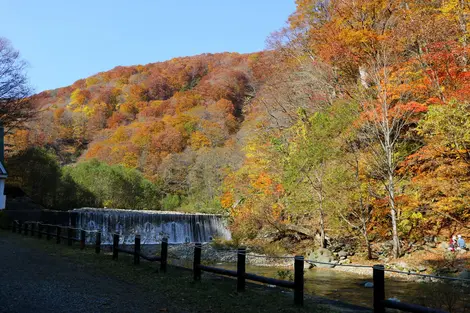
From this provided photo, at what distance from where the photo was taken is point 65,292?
6902 mm

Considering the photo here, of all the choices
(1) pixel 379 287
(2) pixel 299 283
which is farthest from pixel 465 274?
(1) pixel 379 287

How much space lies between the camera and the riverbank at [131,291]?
6098 millimetres

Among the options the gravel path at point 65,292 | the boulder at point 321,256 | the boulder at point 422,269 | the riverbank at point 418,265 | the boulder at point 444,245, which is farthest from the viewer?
the boulder at point 321,256

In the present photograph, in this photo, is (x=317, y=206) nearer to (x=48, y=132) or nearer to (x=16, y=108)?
(x=16, y=108)

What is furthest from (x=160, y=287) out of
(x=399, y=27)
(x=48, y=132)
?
(x=48, y=132)

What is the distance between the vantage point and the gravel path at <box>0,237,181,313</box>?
591 cm

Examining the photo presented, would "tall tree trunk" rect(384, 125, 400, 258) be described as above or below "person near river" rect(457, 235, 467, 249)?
above

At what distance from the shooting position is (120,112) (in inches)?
2928

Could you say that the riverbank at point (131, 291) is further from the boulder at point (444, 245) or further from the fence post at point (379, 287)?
the boulder at point (444, 245)

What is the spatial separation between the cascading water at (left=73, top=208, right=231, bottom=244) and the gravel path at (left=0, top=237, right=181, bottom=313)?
14858 millimetres

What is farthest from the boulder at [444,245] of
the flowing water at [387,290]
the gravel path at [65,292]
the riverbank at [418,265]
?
the gravel path at [65,292]

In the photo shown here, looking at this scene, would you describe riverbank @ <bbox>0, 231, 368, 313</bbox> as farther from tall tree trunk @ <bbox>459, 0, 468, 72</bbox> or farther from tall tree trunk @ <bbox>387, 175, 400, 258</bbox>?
tall tree trunk @ <bbox>459, 0, 468, 72</bbox>

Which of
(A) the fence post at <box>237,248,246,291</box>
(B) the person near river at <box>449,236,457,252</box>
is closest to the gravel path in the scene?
(A) the fence post at <box>237,248,246,291</box>

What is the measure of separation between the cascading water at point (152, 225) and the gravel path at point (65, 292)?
1486cm
